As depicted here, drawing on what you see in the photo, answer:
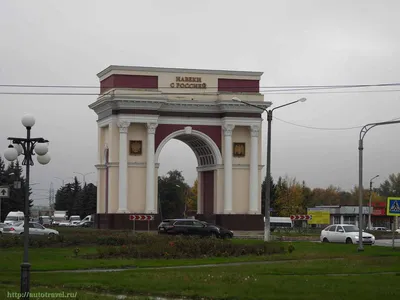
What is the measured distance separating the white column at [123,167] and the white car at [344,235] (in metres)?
23.6

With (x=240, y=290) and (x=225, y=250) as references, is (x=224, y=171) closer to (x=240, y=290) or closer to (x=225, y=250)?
(x=225, y=250)

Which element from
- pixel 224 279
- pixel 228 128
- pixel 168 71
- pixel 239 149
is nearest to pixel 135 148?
pixel 168 71

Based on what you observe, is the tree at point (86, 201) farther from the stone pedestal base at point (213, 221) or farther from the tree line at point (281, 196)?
the stone pedestal base at point (213, 221)

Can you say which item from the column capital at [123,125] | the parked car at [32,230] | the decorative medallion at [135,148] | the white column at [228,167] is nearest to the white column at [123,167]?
the column capital at [123,125]

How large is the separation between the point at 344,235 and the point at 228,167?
23501 mm

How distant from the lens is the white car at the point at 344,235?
2056 inches

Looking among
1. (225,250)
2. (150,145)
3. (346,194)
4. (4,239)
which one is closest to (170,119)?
(150,145)

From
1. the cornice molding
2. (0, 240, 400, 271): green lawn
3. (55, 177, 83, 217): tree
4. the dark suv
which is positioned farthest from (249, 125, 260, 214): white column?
(55, 177, 83, 217): tree

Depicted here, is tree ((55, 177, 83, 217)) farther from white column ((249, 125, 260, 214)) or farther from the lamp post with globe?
the lamp post with globe

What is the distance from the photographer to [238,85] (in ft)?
250

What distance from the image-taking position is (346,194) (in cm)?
19175

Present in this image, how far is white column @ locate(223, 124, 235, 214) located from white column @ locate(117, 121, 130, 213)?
9.22 metres

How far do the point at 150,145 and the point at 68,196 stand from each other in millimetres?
91144

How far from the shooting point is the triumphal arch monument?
240 ft
